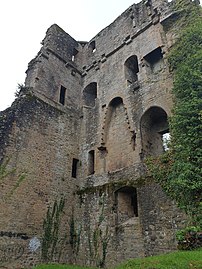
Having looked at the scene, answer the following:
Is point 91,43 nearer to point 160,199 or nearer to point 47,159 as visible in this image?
point 47,159

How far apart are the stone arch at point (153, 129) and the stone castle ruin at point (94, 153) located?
0.18ft

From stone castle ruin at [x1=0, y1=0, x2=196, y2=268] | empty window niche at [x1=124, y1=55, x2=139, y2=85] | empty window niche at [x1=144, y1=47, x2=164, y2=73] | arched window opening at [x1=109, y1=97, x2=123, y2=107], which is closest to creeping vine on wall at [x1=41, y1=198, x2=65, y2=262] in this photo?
stone castle ruin at [x1=0, y1=0, x2=196, y2=268]

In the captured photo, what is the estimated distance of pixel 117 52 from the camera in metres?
14.9

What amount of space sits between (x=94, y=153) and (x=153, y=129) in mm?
3394

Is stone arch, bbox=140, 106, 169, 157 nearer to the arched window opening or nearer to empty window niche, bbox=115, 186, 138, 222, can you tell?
empty window niche, bbox=115, 186, 138, 222

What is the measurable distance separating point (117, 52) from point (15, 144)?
8.20m

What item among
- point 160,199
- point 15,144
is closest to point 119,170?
point 160,199

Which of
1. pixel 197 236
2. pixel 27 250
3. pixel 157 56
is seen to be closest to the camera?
pixel 197 236

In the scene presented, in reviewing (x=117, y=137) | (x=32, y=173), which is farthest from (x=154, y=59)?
(x=32, y=173)

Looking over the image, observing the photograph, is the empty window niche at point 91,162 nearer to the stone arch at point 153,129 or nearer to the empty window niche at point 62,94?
the stone arch at point 153,129

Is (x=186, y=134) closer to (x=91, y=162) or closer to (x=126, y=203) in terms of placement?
(x=126, y=203)

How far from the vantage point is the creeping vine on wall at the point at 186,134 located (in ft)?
25.7

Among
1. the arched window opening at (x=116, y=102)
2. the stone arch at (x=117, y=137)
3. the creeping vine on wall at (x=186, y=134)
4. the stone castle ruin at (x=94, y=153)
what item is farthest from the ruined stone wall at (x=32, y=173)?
the creeping vine on wall at (x=186, y=134)

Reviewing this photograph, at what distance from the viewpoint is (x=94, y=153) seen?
13352 millimetres
